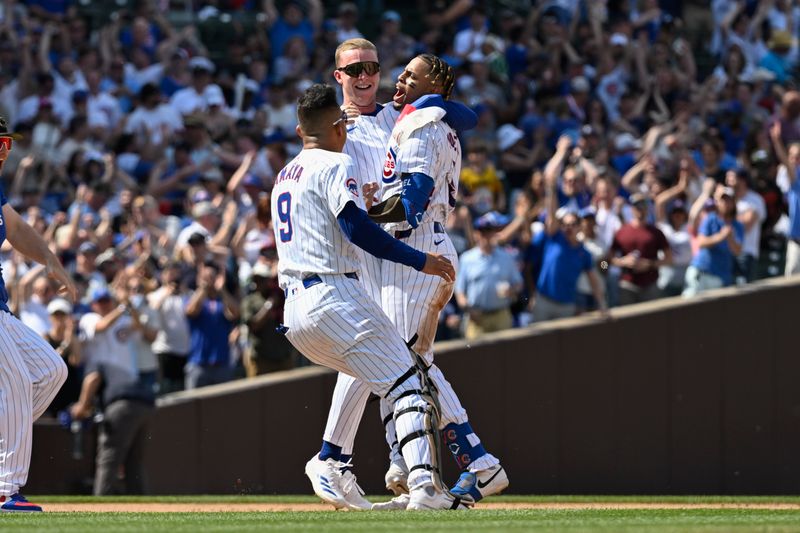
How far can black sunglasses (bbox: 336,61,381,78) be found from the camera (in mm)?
8125

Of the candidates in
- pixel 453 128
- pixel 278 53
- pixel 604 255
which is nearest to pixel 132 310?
pixel 604 255

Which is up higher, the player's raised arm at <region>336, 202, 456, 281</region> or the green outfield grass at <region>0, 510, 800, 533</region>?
the player's raised arm at <region>336, 202, 456, 281</region>

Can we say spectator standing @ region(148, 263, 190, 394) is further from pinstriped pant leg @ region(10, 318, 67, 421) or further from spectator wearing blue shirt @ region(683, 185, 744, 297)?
pinstriped pant leg @ region(10, 318, 67, 421)

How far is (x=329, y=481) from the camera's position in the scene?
7.71 meters

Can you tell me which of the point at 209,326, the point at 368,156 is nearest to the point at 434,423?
the point at 368,156

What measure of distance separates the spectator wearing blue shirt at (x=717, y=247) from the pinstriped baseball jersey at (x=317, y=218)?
7.68 metres

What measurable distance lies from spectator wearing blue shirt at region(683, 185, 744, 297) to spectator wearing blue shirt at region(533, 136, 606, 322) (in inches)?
42.1

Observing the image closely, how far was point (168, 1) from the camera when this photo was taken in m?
18.8

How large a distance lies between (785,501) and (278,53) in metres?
9.94

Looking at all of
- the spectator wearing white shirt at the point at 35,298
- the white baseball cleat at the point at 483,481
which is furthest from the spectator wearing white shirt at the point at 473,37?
the white baseball cleat at the point at 483,481

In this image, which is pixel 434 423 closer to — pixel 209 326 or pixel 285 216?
pixel 285 216

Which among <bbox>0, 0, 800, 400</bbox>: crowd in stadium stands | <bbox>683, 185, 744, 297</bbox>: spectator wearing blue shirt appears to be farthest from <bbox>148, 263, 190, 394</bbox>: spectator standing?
<bbox>683, 185, 744, 297</bbox>: spectator wearing blue shirt

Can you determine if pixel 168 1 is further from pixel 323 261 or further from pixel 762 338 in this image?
pixel 323 261

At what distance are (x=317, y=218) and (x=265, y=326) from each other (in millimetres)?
6111
